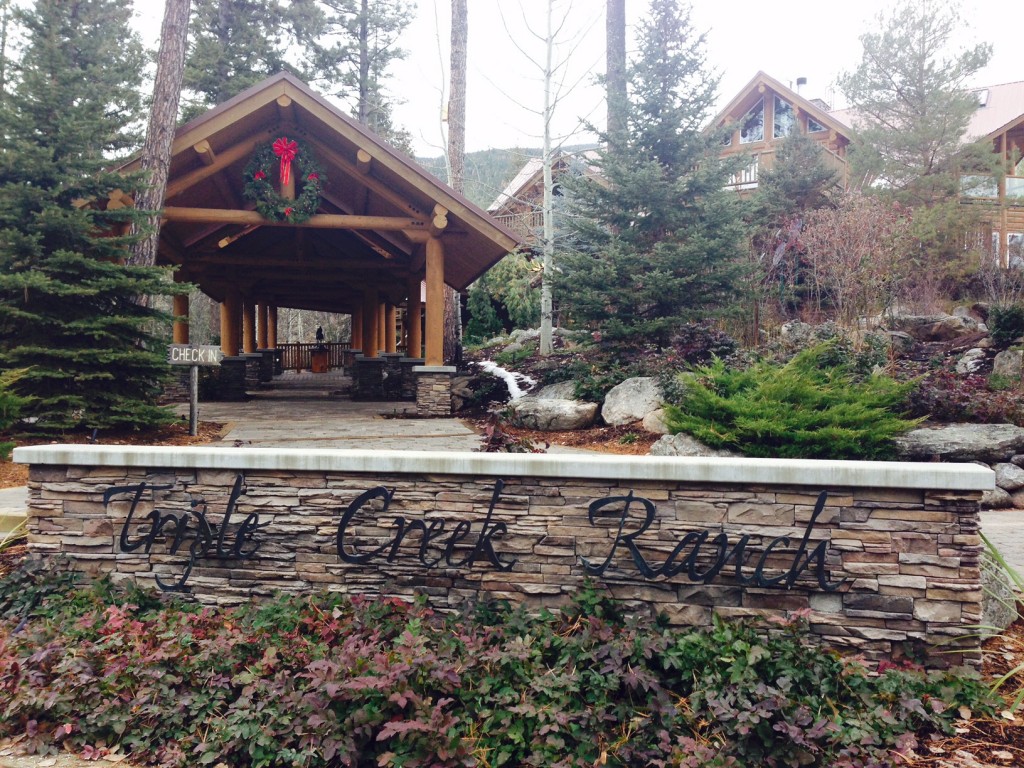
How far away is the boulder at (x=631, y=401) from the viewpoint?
984cm

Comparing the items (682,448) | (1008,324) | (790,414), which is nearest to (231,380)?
(682,448)

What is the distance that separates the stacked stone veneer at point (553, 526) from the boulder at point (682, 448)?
3658 millimetres

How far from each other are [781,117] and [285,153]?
19566 millimetres

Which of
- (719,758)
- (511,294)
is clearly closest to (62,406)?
(719,758)

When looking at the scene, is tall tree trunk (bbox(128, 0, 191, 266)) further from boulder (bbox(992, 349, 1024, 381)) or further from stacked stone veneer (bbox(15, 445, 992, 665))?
boulder (bbox(992, 349, 1024, 381))

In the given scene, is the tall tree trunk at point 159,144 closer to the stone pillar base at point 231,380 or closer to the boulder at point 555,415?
the boulder at point 555,415

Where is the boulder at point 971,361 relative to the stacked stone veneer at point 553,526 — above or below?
above

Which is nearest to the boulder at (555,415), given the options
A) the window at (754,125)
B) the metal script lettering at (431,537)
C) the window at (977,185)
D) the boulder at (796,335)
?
the boulder at (796,335)

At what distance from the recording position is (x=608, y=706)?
369 cm

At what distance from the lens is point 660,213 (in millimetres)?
12297

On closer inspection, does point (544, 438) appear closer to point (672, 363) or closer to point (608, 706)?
point (672, 363)

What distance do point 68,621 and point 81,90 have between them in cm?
669

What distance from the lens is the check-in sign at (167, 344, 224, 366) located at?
8.24 meters

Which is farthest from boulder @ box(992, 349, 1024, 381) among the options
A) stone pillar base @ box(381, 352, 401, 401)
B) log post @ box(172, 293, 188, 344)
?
log post @ box(172, 293, 188, 344)
